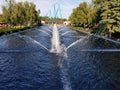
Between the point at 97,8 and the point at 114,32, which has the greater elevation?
the point at 97,8

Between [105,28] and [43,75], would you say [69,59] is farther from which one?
[105,28]

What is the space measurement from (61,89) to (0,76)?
4.51 metres

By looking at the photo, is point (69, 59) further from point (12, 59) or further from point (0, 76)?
point (0, 76)

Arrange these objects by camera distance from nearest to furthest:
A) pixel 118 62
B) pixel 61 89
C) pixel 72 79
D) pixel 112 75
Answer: pixel 61 89 → pixel 72 79 → pixel 112 75 → pixel 118 62

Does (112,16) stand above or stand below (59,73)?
above

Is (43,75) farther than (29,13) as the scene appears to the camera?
No

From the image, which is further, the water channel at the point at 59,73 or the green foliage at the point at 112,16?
the green foliage at the point at 112,16

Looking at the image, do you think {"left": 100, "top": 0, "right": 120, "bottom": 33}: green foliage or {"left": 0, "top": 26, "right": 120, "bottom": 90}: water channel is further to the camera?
{"left": 100, "top": 0, "right": 120, "bottom": 33}: green foliage

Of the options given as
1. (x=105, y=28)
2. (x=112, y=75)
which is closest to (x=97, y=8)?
(x=105, y=28)

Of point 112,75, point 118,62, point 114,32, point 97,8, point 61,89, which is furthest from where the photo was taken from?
Result: point 97,8

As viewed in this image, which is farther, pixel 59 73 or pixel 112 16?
pixel 112 16

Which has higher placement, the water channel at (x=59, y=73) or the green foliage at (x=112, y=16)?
the green foliage at (x=112, y=16)

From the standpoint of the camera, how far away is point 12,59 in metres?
22.1

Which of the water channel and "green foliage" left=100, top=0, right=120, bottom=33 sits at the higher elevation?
"green foliage" left=100, top=0, right=120, bottom=33
